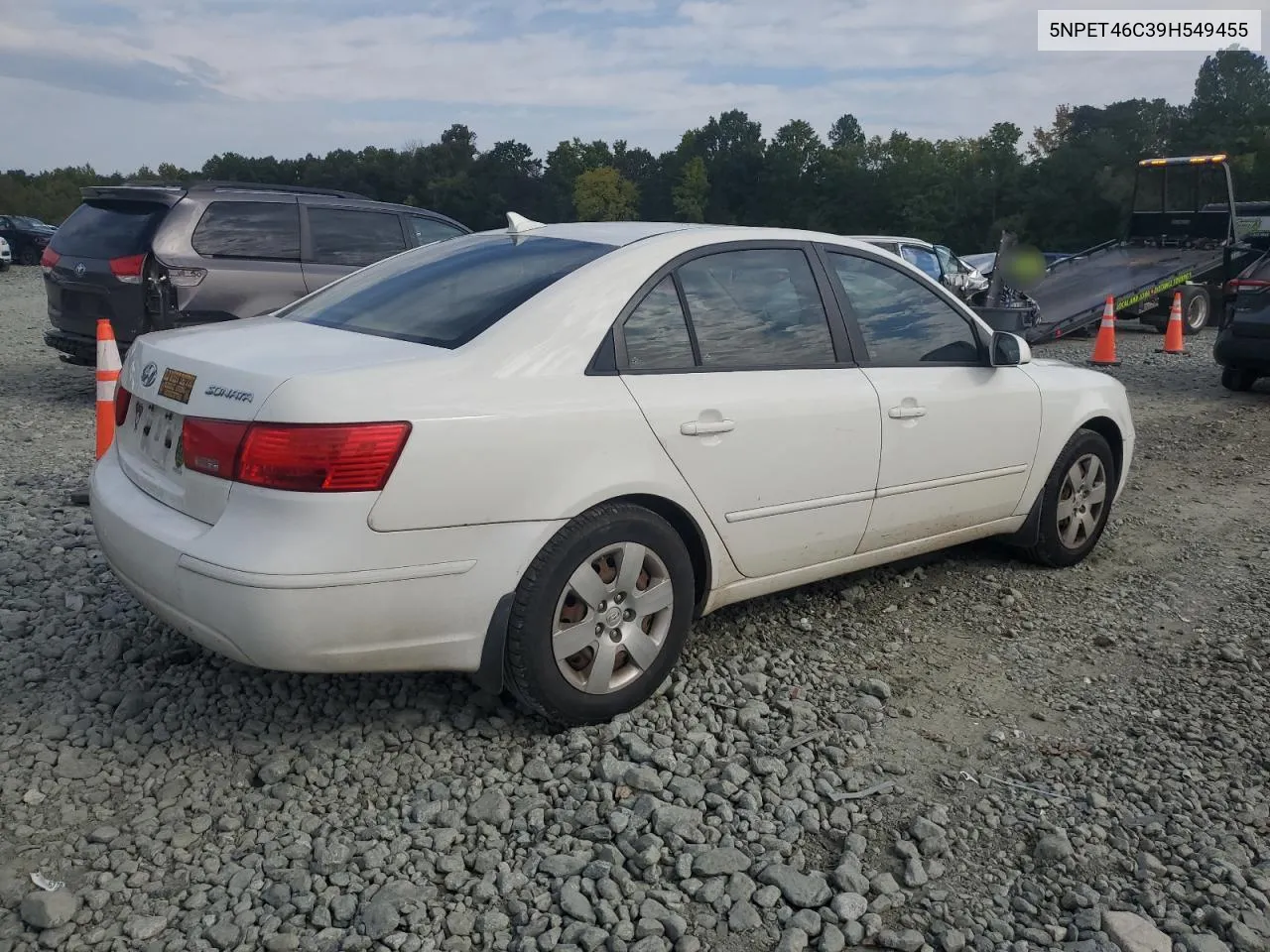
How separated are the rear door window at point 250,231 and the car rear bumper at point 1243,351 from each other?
907 cm

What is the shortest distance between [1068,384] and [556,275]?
8.73ft

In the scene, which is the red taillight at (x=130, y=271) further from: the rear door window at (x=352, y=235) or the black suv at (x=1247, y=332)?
the black suv at (x=1247, y=332)

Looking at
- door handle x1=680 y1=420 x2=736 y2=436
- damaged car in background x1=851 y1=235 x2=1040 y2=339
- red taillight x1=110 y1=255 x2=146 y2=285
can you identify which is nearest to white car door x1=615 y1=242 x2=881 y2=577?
door handle x1=680 y1=420 x2=736 y2=436

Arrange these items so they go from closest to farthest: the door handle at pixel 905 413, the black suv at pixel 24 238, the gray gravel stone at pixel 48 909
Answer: the gray gravel stone at pixel 48 909 < the door handle at pixel 905 413 < the black suv at pixel 24 238

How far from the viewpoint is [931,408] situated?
14.3 ft

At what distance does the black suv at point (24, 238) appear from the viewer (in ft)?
102

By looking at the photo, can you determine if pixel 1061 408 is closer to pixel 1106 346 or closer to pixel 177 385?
pixel 177 385

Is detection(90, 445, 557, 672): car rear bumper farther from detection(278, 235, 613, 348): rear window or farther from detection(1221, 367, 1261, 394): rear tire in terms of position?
detection(1221, 367, 1261, 394): rear tire

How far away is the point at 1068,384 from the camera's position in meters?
5.07

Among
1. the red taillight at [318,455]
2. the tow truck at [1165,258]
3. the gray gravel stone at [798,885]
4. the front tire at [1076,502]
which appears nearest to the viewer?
the gray gravel stone at [798,885]

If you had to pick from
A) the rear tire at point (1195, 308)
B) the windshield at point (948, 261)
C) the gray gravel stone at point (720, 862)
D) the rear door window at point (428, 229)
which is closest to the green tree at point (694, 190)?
the rear tire at point (1195, 308)

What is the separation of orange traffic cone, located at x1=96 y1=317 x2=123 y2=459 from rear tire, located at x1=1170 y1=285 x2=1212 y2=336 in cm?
1577

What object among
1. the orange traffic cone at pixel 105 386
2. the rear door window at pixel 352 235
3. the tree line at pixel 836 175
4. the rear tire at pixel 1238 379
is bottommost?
the rear tire at pixel 1238 379

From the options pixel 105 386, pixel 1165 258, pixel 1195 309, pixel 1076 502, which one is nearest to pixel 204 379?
pixel 105 386
